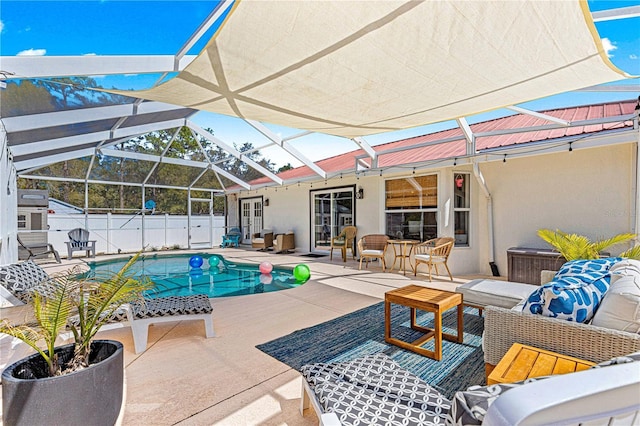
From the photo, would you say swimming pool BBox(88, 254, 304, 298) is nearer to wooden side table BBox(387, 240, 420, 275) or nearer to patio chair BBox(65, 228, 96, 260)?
patio chair BBox(65, 228, 96, 260)

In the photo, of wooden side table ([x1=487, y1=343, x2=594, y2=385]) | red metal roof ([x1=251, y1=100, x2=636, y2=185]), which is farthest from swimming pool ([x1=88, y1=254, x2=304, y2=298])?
wooden side table ([x1=487, y1=343, x2=594, y2=385])

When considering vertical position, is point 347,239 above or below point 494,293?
above

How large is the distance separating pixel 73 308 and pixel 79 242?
10.9m

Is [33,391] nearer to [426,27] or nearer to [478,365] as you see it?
[478,365]

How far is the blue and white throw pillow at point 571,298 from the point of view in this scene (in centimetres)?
201

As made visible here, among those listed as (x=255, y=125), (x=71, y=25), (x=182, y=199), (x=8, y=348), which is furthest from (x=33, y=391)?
(x=182, y=199)

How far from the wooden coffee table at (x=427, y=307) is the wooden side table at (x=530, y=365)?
998 mm

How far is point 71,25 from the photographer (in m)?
3.32

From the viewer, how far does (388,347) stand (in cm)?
312

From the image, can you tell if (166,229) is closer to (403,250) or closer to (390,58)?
(403,250)

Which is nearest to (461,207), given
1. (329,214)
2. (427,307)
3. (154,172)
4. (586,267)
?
(329,214)

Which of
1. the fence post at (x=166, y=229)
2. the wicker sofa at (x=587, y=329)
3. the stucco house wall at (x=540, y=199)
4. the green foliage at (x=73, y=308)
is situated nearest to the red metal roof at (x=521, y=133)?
the stucco house wall at (x=540, y=199)

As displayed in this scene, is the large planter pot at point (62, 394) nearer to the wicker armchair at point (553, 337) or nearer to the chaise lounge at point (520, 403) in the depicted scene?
the chaise lounge at point (520, 403)

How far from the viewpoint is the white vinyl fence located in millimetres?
11445
